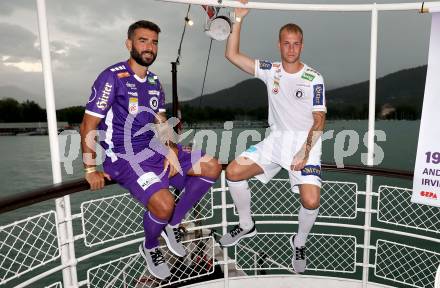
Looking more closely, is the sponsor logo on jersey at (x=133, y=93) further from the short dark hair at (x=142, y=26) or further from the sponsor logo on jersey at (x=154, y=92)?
the short dark hair at (x=142, y=26)

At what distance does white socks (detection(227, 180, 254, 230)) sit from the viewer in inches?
121

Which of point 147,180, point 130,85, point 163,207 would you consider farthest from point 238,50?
point 163,207

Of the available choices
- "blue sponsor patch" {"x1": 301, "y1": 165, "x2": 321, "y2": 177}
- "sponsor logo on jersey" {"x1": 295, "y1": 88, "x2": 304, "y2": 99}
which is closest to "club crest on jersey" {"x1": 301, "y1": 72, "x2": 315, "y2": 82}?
"sponsor logo on jersey" {"x1": 295, "y1": 88, "x2": 304, "y2": 99}

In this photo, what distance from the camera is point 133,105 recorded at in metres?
2.61

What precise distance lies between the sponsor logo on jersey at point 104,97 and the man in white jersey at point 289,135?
1.12m

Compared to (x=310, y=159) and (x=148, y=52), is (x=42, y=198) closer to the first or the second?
(x=148, y=52)

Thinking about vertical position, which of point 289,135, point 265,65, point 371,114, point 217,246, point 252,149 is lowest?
point 217,246

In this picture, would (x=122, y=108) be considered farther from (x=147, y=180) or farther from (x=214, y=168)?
(x=214, y=168)

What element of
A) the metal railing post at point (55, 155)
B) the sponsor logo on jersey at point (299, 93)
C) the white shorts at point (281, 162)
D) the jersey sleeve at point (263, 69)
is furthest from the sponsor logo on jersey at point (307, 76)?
the metal railing post at point (55, 155)

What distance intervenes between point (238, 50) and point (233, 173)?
1.11 meters

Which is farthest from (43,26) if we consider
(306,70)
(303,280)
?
(303,280)

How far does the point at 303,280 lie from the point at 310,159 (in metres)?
1.33

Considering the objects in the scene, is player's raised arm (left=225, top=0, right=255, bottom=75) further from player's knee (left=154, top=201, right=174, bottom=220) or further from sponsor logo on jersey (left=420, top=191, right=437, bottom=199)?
sponsor logo on jersey (left=420, top=191, right=437, bottom=199)

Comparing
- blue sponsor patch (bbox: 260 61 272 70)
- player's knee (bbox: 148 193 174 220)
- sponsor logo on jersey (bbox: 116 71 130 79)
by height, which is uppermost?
blue sponsor patch (bbox: 260 61 272 70)
